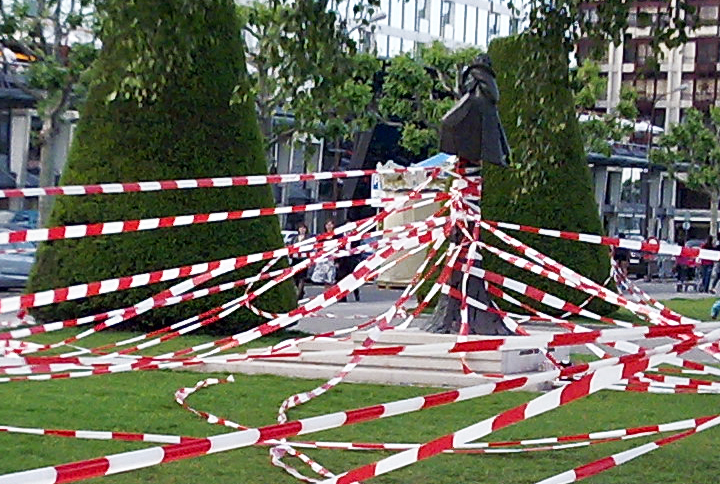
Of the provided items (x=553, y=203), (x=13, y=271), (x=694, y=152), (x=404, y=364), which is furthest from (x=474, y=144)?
(x=694, y=152)

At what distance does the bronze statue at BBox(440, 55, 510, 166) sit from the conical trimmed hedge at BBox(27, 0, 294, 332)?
4.45m

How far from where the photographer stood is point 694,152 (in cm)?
6450

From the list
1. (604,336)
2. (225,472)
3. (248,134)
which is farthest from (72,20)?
(604,336)

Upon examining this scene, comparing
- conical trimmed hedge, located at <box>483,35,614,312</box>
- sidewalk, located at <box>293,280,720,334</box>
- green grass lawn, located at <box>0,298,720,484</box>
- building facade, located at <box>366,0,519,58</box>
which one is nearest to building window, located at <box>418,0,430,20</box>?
building facade, located at <box>366,0,519,58</box>

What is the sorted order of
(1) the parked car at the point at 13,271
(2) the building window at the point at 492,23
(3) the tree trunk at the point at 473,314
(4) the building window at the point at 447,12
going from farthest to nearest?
(4) the building window at the point at 447,12, (2) the building window at the point at 492,23, (1) the parked car at the point at 13,271, (3) the tree trunk at the point at 473,314

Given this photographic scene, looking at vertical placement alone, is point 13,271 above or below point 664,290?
above

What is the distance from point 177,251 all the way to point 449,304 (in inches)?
185

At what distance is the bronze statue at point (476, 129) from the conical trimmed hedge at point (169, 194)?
4448 mm

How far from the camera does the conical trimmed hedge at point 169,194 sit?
15562mm

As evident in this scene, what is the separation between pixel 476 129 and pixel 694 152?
54.7m

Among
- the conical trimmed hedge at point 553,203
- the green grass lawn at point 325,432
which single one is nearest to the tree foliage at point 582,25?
the green grass lawn at point 325,432

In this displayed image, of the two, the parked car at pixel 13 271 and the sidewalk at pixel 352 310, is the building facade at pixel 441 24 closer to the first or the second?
the sidewalk at pixel 352 310

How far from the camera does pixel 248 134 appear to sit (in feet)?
52.5

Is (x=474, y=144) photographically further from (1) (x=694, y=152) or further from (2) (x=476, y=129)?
(1) (x=694, y=152)
